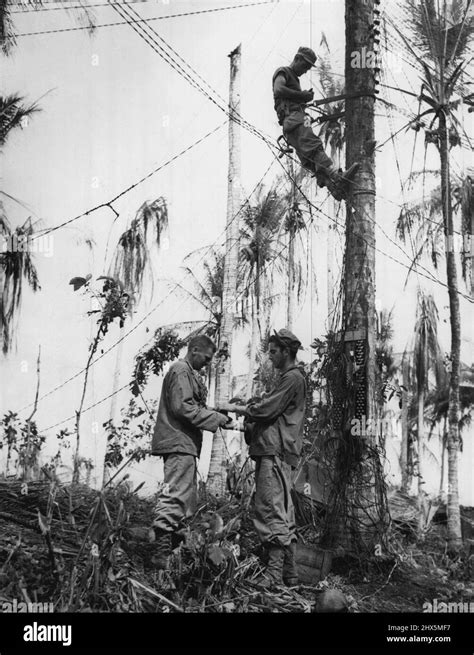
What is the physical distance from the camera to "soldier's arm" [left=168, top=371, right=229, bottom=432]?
535 cm

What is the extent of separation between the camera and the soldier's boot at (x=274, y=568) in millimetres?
5293

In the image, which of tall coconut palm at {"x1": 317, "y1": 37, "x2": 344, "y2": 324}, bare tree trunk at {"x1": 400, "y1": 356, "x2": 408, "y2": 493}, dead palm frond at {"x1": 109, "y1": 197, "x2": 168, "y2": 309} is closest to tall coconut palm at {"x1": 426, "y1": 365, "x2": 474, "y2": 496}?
bare tree trunk at {"x1": 400, "y1": 356, "x2": 408, "y2": 493}

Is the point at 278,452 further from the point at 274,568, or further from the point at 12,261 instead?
the point at 12,261

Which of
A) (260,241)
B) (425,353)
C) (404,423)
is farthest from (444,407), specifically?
(260,241)

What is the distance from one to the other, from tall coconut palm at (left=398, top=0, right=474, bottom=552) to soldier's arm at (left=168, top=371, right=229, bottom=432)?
5.17m

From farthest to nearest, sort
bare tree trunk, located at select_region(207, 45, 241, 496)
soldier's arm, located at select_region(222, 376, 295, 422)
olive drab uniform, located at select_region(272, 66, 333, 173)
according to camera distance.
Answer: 1. bare tree trunk, located at select_region(207, 45, 241, 496)
2. olive drab uniform, located at select_region(272, 66, 333, 173)
3. soldier's arm, located at select_region(222, 376, 295, 422)

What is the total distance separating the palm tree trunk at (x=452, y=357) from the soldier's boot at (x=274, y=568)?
492 centimetres

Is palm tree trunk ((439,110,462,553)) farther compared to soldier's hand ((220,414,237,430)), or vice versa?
palm tree trunk ((439,110,462,553))

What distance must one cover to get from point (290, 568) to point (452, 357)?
5865mm

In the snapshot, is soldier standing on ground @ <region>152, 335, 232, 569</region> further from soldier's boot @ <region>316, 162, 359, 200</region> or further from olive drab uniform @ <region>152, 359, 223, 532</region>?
soldier's boot @ <region>316, 162, 359, 200</region>

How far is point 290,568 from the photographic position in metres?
5.43

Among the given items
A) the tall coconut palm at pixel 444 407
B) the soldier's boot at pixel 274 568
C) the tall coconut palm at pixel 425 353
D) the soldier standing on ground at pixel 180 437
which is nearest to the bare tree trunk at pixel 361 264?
the soldier's boot at pixel 274 568
